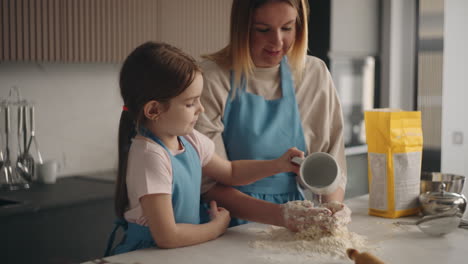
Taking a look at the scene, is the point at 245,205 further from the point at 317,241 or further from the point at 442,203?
the point at 442,203

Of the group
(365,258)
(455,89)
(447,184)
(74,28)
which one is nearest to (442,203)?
(447,184)

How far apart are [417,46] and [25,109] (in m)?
3.06

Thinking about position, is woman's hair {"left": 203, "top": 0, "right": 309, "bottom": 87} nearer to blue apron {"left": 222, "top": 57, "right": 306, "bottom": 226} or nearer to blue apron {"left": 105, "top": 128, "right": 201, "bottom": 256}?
blue apron {"left": 222, "top": 57, "right": 306, "bottom": 226}

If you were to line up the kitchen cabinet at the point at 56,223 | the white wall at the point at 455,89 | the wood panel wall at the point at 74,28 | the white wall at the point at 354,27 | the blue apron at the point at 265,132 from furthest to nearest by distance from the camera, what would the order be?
the white wall at the point at 455,89, the white wall at the point at 354,27, the wood panel wall at the point at 74,28, the kitchen cabinet at the point at 56,223, the blue apron at the point at 265,132

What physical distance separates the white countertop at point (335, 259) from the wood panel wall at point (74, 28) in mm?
1422

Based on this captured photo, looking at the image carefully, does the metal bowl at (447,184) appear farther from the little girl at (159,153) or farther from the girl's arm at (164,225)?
the girl's arm at (164,225)

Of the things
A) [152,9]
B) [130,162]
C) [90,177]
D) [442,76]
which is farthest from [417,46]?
[130,162]

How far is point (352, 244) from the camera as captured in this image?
125 cm

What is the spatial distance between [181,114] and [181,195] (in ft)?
0.65

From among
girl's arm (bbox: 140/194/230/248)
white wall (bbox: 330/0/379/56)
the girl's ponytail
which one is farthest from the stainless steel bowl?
white wall (bbox: 330/0/379/56)

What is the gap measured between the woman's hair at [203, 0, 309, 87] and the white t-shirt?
0.41 metres

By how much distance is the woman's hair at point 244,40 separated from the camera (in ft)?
5.12

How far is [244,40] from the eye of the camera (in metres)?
1.58

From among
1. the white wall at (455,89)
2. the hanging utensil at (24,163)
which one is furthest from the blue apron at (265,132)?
the white wall at (455,89)
